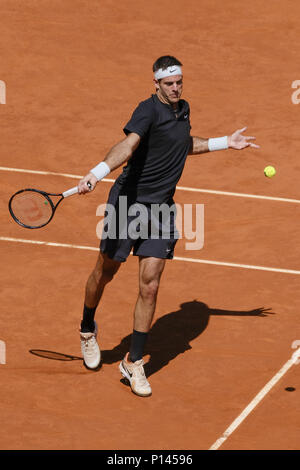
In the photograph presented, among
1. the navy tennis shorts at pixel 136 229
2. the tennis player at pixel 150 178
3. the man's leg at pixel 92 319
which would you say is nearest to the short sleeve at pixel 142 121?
the tennis player at pixel 150 178

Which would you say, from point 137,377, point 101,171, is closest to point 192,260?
point 137,377

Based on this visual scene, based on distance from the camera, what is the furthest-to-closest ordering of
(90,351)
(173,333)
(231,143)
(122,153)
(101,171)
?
(173,333) → (90,351) → (231,143) → (122,153) → (101,171)

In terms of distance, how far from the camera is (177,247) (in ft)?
44.6

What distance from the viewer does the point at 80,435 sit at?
9.55 metres

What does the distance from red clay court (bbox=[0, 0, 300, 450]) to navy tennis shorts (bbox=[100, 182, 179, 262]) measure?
127 centimetres

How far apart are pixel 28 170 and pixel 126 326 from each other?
14.8 feet

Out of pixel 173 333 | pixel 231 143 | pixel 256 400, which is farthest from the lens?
pixel 173 333

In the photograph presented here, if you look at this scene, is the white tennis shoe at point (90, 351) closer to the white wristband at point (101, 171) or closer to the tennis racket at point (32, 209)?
the tennis racket at point (32, 209)

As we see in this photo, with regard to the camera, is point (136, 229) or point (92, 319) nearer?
point (136, 229)

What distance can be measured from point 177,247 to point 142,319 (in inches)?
131

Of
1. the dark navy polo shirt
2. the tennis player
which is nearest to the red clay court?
the tennis player

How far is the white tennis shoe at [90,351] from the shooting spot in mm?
10727

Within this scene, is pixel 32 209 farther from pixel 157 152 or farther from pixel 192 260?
pixel 192 260

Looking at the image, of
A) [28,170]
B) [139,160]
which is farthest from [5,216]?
[139,160]
